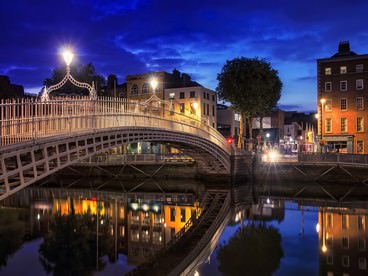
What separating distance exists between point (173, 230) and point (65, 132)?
704 centimetres

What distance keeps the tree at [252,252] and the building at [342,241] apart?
172 centimetres

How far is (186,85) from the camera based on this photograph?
208ft

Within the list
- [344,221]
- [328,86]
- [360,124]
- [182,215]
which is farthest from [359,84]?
[182,215]

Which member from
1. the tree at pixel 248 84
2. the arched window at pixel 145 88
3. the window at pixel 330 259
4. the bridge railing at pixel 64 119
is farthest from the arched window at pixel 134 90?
the window at pixel 330 259

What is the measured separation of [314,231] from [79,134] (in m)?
11.6

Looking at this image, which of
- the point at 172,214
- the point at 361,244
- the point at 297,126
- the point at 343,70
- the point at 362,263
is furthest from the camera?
the point at 297,126

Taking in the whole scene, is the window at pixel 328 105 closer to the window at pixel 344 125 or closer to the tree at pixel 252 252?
the window at pixel 344 125

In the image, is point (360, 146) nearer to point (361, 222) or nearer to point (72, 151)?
point (361, 222)

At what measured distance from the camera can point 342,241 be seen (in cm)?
1773

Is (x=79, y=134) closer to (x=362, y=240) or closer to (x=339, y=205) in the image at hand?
(x=362, y=240)

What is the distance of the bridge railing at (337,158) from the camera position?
3628cm

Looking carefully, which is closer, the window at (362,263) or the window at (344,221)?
the window at (362,263)

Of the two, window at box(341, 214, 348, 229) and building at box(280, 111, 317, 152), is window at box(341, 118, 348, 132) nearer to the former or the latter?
window at box(341, 214, 348, 229)

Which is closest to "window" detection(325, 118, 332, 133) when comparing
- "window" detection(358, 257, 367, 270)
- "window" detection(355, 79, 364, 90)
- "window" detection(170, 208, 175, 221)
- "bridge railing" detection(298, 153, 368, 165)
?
"window" detection(355, 79, 364, 90)
